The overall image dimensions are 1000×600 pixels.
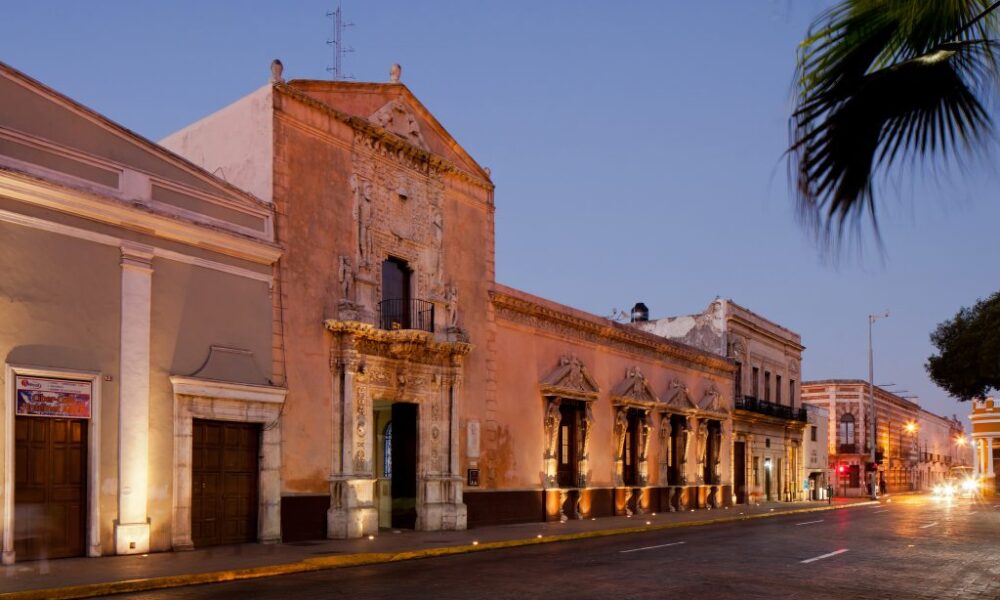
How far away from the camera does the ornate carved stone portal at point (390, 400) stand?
21.4 m

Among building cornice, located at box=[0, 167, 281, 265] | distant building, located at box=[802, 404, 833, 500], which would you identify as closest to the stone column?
building cornice, located at box=[0, 167, 281, 265]

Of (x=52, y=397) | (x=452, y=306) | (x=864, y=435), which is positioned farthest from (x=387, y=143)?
(x=864, y=435)

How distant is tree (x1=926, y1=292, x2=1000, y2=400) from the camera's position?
24.8m

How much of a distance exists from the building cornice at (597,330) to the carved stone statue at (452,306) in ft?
6.50

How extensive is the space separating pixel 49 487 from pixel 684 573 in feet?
33.9

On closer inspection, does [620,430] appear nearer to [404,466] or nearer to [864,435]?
[404,466]

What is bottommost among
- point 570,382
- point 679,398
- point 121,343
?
point 679,398

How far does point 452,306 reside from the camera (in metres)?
25.3

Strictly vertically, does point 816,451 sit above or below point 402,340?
below

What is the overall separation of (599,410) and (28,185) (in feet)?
67.8

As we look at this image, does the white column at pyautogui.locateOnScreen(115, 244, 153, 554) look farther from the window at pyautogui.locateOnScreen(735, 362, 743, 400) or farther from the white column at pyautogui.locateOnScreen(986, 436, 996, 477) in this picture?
the white column at pyautogui.locateOnScreen(986, 436, 996, 477)

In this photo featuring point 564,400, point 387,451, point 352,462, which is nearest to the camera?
point 352,462

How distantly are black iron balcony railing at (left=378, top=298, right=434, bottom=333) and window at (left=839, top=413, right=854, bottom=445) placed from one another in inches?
2360

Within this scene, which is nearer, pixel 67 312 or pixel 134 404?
pixel 67 312
